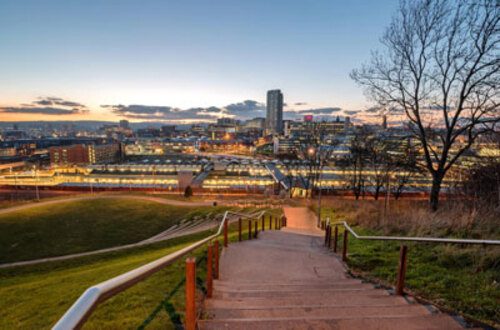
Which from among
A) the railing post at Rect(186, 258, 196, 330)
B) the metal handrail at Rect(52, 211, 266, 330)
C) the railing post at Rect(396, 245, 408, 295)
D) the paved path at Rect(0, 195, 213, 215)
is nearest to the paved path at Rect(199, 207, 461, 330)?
the railing post at Rect(396, 245, 408, 295)

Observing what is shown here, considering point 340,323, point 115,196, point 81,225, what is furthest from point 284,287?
point 115,196

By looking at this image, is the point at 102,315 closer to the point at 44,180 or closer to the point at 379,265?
the point at 379,265

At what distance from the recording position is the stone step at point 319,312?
120 inches

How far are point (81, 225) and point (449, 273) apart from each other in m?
22.4

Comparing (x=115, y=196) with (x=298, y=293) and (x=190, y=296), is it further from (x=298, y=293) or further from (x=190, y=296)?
(x=190, y=296)

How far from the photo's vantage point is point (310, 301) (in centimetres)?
366

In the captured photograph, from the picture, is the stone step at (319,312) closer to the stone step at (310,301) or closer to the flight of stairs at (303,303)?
→ the flight of stairs at (303,303)

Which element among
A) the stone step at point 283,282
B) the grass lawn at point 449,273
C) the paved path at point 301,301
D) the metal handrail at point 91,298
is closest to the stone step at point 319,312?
the paved path at point 301,301

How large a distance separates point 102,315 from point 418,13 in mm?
14481

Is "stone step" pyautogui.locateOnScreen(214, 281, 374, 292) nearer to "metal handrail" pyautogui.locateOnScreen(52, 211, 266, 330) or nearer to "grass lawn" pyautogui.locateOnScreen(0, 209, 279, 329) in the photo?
"grass lawn" pyautogui.locateOnScreen(0, 209, 279, 329)

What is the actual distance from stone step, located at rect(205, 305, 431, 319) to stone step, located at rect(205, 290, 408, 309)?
0.21 meters

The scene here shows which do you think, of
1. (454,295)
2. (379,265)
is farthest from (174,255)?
(379,265)

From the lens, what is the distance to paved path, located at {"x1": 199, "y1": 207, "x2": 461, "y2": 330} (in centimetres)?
276

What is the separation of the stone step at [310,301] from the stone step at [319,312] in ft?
0.70
